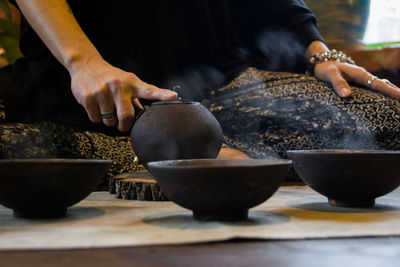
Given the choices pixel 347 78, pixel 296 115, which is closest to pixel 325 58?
pixel 347 78

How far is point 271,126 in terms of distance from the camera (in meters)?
1.70

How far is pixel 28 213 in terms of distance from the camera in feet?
2.63

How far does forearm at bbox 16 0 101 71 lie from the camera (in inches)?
52.3

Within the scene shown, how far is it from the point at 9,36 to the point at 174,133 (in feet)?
7.27

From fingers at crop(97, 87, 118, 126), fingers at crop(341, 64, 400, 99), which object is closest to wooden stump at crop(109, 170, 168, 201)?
fingers at crop(97, 87, 118, 126)

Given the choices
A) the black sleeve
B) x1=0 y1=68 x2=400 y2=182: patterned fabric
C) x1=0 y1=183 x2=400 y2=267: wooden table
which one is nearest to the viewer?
x1=0 y1=183 x2=400 y2=267: wooden table

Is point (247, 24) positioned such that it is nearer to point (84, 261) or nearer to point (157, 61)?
point (157, 61)

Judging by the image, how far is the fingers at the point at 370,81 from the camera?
5.28 feet

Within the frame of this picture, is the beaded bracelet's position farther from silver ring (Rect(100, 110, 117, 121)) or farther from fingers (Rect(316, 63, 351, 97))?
Answer: silver ring (Rect(100, 110, 117, 121))

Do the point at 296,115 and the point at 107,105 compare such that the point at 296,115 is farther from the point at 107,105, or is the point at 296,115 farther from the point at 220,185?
the point at 220,185

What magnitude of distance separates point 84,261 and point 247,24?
175 centimetres

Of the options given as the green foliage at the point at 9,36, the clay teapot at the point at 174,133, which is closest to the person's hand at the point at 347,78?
the clay teapot at the point at 174,133

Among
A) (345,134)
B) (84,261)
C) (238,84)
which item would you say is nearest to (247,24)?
(238,84)

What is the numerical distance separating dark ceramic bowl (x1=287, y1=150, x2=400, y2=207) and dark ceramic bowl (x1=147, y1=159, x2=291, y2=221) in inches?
5.4
